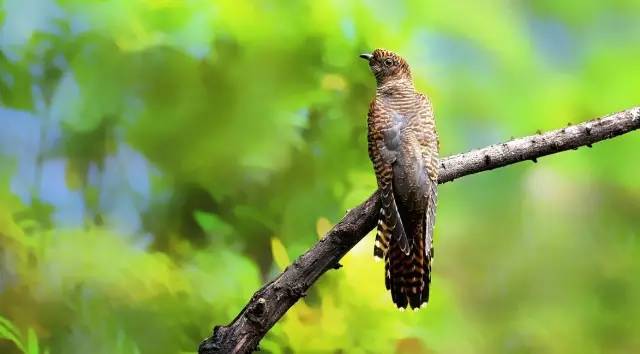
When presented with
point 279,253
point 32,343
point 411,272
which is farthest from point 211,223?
point 411,272

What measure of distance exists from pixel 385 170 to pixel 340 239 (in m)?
0.24

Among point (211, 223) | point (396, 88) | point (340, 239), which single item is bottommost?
point (340, 239)

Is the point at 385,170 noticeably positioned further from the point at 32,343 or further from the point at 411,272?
the point at 32,343

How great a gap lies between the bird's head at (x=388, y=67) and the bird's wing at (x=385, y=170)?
0.14 meters

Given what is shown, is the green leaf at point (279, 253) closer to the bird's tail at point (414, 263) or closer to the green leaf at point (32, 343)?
the bird's tail at point (414, 263)

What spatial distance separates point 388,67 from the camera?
6.98 feet

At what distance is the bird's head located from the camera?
6.95 ft

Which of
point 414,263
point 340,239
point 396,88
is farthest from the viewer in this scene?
point 396,88

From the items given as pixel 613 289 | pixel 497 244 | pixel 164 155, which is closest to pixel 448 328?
pixel 497 244

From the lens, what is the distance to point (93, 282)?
91.4 inches

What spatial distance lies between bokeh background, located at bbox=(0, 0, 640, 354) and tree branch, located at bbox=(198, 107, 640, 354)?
617 mm

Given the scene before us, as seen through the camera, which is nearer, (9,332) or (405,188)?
(405,188)

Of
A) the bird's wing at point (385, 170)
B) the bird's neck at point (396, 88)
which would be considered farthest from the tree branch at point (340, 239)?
the bird's neck at point (396, 88)

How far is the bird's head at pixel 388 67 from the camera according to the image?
2117mm
